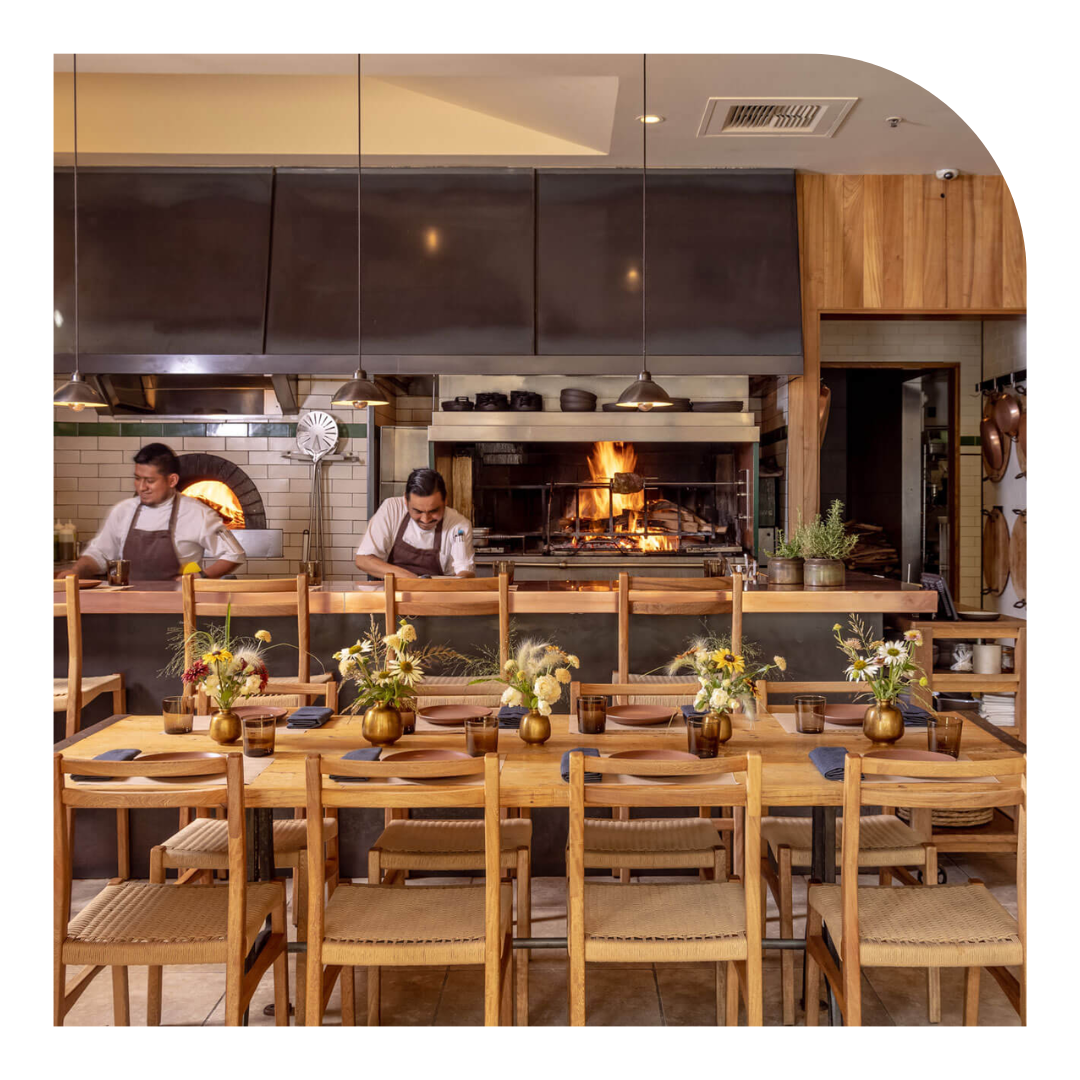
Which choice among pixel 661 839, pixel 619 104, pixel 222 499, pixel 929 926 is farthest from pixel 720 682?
pixel 222 499

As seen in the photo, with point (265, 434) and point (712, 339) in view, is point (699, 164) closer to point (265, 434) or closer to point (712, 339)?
point (712, 339)

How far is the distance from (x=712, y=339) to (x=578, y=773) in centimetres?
417

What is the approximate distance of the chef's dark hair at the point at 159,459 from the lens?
5.57 metres

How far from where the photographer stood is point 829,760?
269cm

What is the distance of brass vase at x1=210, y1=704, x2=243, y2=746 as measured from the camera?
3074 mm

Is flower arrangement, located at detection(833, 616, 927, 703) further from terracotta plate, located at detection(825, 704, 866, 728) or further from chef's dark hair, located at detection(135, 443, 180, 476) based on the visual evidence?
chef's dark hair, located at detection(135, 443, 180, 476)

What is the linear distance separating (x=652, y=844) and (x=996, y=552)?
5.13 meters

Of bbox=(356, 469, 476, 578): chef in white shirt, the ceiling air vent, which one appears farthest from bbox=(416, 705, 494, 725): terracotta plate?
the ceiling air vent

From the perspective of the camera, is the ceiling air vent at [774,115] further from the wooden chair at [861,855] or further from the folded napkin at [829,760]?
the folded napkin at [829,760]

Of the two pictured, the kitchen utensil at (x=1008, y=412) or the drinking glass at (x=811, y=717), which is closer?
the drinking glass at (x=811, y=717)

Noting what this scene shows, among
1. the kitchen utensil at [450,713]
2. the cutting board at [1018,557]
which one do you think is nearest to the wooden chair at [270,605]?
the kitchen utensil at [450,713]

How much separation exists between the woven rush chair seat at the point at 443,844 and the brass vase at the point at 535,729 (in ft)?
0.96
